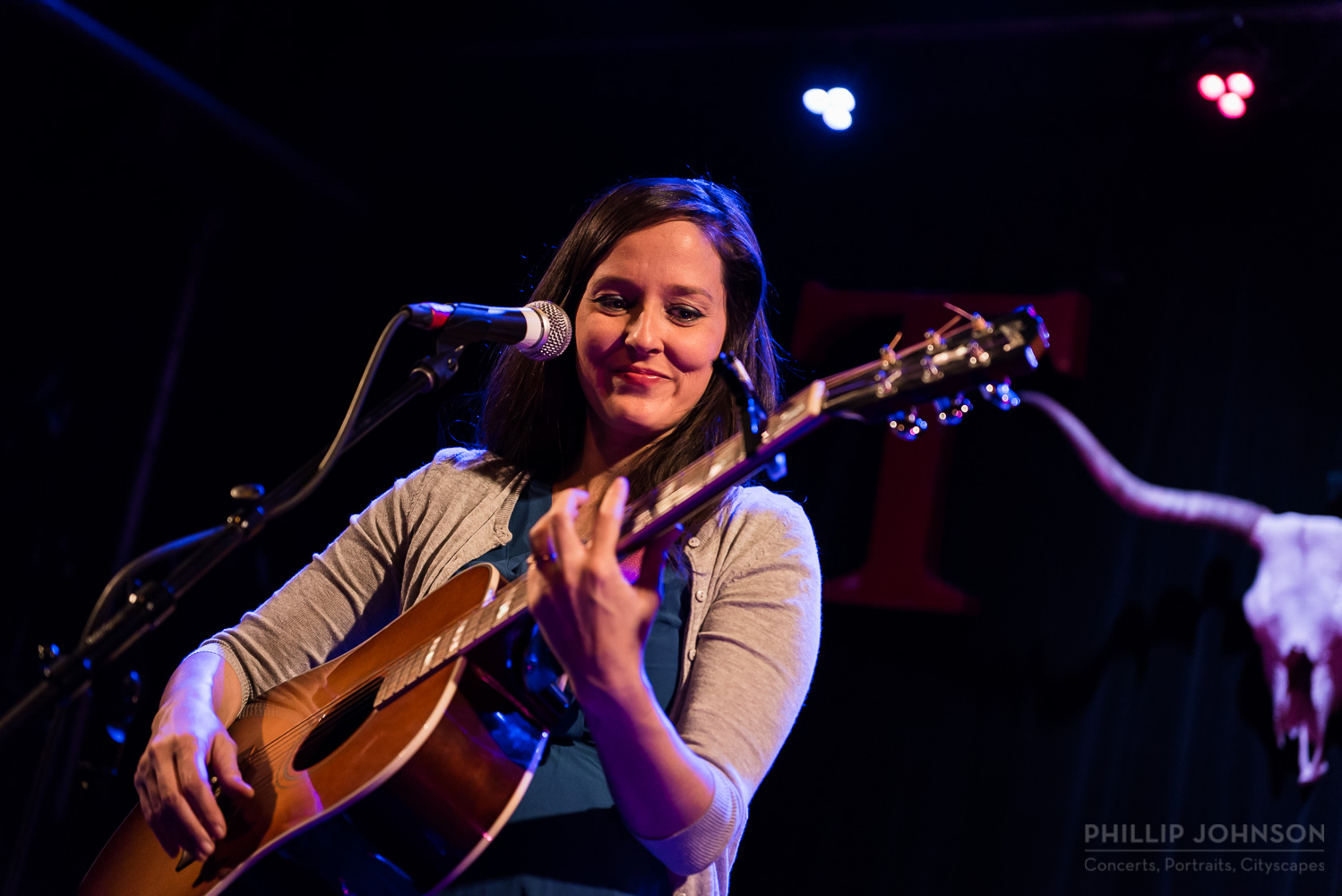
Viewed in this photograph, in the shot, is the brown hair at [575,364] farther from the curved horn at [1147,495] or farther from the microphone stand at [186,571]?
the curved horn at [1147,495]

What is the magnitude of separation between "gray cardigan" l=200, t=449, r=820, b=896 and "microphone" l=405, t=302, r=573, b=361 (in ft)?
1.27

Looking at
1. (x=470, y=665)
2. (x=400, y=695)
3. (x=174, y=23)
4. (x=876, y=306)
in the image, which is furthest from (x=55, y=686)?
(x=174, y=23)

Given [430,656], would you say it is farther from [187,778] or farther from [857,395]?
[857,395]

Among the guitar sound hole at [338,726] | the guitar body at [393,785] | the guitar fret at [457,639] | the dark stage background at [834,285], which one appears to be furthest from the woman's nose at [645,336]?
the dark stage background at [834,285]

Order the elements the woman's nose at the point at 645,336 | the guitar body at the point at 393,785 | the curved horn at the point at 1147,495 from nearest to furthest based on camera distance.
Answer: the guitar body at the point at 393,785 < the woman's nose at the point at 645,336 < the curved horn at the point at 1147,495

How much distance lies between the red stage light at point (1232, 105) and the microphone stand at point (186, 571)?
3.30m

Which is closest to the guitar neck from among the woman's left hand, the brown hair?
the woman's left hand

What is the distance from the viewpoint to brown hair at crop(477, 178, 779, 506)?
2.11 m

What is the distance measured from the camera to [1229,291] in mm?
3844

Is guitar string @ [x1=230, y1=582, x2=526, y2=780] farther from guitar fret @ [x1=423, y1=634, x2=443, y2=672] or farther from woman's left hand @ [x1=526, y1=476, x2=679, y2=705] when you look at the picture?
woman's left hand @ [x1=526, y1=476, x2=679, y2=705]

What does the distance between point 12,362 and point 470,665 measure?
13.2 ft

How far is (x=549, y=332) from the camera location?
6.13ft

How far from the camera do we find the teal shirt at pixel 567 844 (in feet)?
5.17

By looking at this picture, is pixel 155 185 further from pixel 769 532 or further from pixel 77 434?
pixel 769 532
